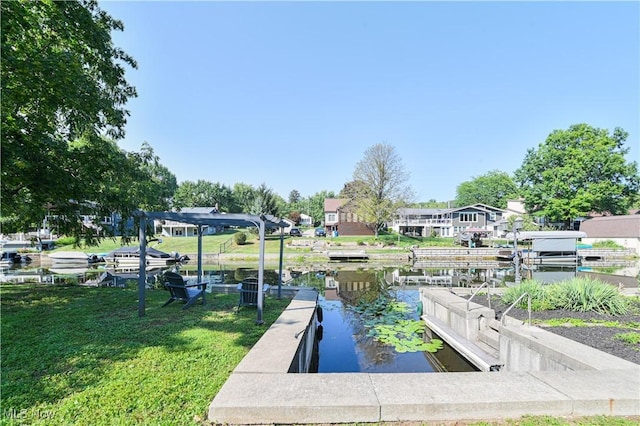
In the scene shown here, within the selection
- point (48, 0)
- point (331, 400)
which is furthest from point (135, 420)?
point (48, 0)

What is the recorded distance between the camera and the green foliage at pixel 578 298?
7875 millimetres

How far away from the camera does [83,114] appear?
28.7 ft

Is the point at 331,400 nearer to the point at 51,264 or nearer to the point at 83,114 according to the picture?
the point at 83,114

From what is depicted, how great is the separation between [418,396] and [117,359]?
166 inches

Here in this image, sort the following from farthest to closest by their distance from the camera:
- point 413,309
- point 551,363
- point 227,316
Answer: point 413,309, point 227,316, point 551,363

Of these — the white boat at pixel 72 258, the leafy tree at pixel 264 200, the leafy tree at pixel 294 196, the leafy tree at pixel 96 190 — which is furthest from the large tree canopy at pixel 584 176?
the leafy tree at pixel 294 196

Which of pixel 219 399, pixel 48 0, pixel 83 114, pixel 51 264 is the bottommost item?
pixel 51 264

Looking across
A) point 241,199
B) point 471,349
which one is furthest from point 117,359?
point 241,199

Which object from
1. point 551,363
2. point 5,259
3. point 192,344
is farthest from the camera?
point 5,259

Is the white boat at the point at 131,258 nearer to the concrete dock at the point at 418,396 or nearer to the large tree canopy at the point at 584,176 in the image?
the concrete dock at the point at 418,396

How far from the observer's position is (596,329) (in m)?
6.41

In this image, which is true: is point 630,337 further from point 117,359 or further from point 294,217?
point 294,217

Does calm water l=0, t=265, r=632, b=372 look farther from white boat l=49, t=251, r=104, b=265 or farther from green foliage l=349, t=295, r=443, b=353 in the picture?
white boat l=49, t=251, r=104, b=265

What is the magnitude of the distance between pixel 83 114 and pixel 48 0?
2675mm
